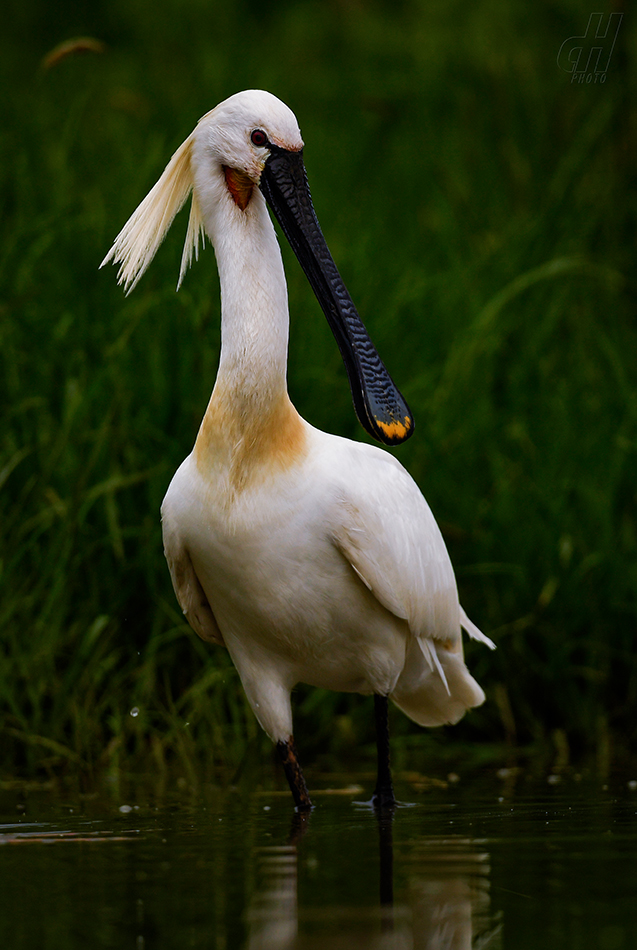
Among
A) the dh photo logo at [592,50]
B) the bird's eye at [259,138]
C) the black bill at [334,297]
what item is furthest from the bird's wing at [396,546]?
the dh photo logo at [592,50]

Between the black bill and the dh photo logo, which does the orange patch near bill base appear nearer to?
the black bill

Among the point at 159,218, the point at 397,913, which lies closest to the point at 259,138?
the point at 159,218

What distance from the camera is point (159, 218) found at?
475 cm

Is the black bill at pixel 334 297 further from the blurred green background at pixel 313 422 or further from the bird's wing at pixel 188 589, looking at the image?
the blurred green background at pixel 313 422

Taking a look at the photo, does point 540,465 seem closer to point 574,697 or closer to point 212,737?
point 574,697

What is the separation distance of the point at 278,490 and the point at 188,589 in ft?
2.06

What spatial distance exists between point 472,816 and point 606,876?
1099 millimetres

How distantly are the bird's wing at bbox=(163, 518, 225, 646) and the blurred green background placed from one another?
75cm

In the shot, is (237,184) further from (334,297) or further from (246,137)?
(334,297)

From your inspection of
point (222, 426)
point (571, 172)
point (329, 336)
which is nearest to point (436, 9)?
point (571, 172)

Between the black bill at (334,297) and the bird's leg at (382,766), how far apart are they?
0.95 meters

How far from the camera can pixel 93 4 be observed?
44.5ft

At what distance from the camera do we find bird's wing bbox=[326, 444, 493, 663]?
441cm

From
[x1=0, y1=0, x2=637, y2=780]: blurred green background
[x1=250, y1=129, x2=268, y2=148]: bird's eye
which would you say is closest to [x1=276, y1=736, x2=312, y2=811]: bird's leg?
[x1=0, y1=0, x2=637, y2=780]: blurred green background
